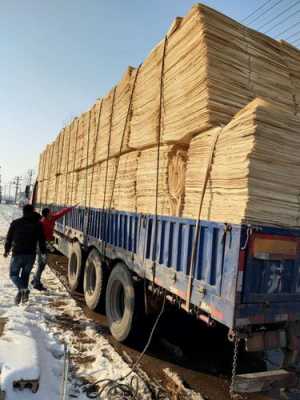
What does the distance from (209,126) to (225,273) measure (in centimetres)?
151

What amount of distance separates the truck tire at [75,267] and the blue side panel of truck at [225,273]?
11.4ft

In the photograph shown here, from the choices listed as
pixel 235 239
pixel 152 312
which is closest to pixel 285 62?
pixel 235 239

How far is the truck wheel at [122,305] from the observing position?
5.07m

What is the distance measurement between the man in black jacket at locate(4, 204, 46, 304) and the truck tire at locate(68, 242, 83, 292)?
4.02ft

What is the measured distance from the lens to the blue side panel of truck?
3115mm

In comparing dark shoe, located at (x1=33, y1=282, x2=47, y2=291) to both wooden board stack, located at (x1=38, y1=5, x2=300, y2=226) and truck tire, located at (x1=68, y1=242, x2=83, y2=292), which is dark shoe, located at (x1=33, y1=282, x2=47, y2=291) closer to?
truck tire, located at (x1=68, y1=242, x2=83, y2=292)

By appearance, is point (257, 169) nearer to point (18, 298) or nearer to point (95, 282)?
point (95, 282)

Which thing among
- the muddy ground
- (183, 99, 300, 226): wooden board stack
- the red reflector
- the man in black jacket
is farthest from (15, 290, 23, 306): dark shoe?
the red reflector

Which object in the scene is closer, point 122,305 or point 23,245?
point 122,305

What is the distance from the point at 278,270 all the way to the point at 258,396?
1.73 metres

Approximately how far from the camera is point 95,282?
22.5 feet

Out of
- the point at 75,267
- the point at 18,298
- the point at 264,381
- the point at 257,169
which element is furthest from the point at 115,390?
the point at 75,267

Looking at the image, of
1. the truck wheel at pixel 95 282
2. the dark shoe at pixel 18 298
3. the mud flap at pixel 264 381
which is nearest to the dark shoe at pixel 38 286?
the truck wheel at pixel 95 282

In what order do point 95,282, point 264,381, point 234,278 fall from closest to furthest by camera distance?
point 234,278 < point 264,381 < point 95,282
